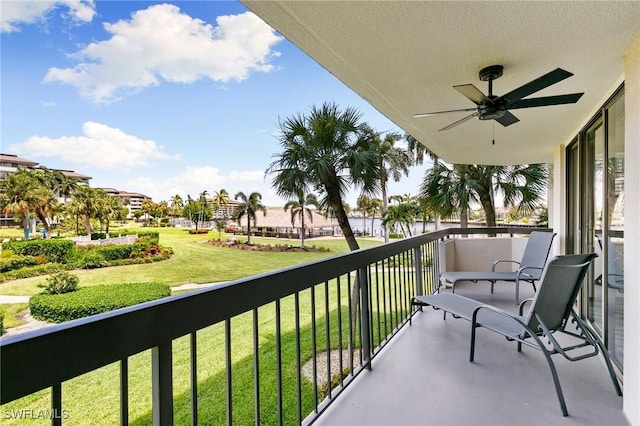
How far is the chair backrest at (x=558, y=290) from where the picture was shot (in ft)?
7.79

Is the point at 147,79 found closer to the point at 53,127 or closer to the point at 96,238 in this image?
the point at 53,127

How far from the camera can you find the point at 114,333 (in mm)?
896

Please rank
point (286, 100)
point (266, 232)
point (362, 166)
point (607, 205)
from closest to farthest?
point (607, 205)
point (362, 166)
point (266, 232)
point (286, 100)

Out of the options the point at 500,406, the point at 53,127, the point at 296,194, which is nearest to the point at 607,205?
the point at 500,406

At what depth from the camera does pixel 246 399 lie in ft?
19.7

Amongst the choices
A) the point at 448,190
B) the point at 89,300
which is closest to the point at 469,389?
the point at 448,190

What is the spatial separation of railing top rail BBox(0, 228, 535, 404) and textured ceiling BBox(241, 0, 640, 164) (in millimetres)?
1401

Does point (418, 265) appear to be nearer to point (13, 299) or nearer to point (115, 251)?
point (13, 299)

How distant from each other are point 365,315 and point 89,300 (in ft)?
59.0

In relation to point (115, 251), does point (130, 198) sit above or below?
above

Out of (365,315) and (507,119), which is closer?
(365,315)

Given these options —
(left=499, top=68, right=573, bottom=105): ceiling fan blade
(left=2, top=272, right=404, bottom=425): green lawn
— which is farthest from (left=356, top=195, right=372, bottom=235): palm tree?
(left=499, top=68, right=573, bottom=105): ceiling fan blade

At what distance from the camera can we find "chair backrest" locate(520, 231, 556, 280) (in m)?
4.70

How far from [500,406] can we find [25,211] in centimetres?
1733
